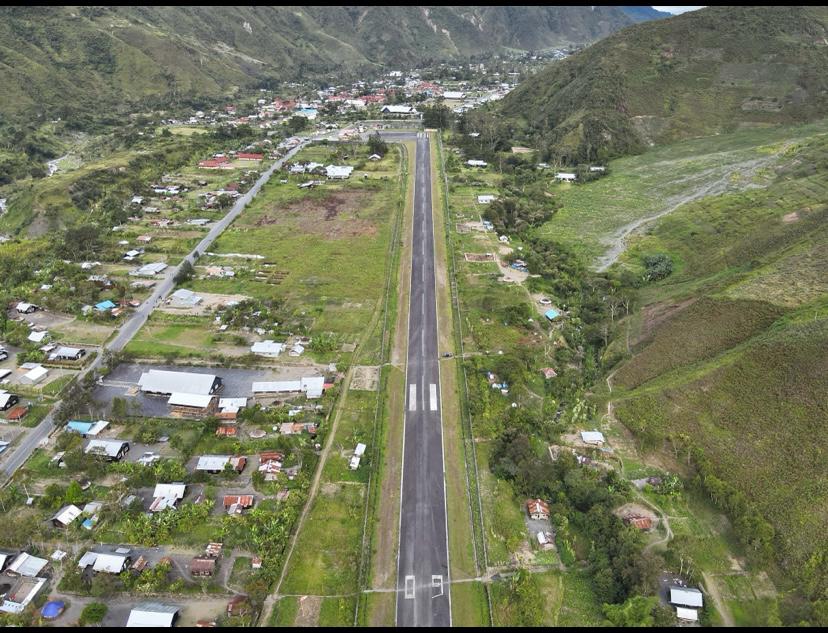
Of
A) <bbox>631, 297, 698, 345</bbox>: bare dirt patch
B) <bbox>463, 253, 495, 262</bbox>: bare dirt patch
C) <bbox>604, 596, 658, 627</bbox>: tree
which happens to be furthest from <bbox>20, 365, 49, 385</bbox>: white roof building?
<bbox>631, 297, 698, 345</bbox>: bare dirt patch

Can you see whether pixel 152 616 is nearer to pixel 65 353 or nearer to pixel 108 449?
pixel 108 449

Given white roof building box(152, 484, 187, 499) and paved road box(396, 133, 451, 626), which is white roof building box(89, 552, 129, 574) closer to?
white roof building box(152, 484, 187, 499)

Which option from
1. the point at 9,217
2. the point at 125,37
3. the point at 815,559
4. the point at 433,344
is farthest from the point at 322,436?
the point at 125,37

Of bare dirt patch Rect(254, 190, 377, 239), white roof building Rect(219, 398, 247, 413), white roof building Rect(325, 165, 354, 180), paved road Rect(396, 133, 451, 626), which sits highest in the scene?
white roof building Rect(325, 165, 354, 180)

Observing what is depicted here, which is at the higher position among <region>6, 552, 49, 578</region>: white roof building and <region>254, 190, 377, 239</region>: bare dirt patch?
<region>254, 190, 377, 239</region>: bare dirt patch

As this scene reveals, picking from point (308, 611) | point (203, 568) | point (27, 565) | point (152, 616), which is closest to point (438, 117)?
point (203, 568)

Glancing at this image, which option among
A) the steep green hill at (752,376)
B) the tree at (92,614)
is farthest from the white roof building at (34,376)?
the steep green hill at (752,376)

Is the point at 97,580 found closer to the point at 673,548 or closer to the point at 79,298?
the point at 673,548

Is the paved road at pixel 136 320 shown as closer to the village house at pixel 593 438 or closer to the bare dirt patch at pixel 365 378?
the bare dirt patch at pixel 365 378
